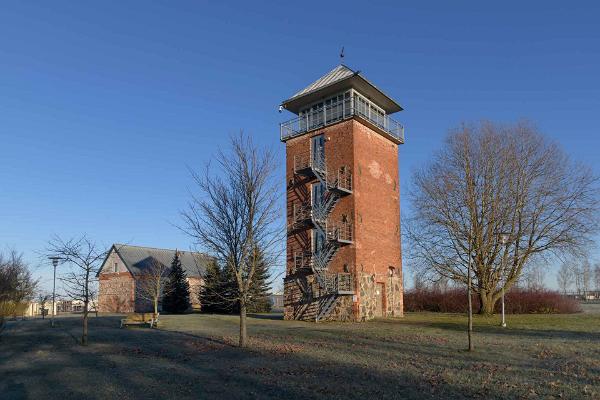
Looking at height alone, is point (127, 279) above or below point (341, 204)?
below

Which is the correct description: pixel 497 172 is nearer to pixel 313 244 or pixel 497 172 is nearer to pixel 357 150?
pixel 357 150

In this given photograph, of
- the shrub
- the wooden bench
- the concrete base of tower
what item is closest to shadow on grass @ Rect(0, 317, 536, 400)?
the wooden bench

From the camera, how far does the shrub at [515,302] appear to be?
1348 inches

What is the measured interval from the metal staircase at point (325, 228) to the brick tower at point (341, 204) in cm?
6

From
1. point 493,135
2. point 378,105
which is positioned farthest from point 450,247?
point 378,105

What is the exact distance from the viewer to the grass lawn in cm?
858

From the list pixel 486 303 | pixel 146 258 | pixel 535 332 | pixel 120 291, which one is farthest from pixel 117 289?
pixel 535 332

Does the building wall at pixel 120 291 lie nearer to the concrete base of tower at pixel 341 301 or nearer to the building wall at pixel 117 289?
the building wall at pixel 117 289

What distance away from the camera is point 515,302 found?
34812 millimetres

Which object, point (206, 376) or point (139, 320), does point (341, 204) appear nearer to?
point (139, 320)

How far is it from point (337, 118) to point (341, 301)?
1104 centimetres

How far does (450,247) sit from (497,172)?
5271 millimetres

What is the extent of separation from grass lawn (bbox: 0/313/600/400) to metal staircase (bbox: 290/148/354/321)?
372 inches

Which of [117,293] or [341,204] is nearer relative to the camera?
[341,204]
